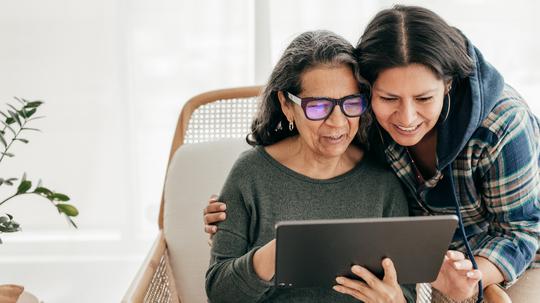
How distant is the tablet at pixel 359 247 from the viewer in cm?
105

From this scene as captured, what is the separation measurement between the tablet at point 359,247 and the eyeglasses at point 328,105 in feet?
0.95

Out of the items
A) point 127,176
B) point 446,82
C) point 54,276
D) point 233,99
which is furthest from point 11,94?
point 446,82

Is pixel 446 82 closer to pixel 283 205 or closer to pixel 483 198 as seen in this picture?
pixel 483 198

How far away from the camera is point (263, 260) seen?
4.01ft

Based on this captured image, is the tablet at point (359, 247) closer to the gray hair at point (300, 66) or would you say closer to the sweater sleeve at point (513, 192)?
the sweater sleeve at point (513, 192)

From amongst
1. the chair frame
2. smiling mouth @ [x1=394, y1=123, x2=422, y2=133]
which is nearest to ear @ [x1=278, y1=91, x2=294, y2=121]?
smiling mouth @ [x1=394, y1=123, x2=422, y2=133]

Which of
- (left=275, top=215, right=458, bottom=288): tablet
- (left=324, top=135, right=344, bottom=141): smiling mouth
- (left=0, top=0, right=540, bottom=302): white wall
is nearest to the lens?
(left=275, top=215, right=458, bottom=288): tablet

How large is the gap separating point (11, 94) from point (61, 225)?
1.78 ft

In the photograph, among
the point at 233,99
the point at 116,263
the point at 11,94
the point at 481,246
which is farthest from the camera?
the point at 116,263

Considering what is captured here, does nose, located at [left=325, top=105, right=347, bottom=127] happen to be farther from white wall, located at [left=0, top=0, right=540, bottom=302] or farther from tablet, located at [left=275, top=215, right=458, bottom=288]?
white wall, located at [left=0, top=0, right=540, bottom=302]

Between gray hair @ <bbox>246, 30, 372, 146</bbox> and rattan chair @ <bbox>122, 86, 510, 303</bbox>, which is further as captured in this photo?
rattan chair @ <bbox>122, 86, 510, 303</bbox>

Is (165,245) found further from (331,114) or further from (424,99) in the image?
(424,99)

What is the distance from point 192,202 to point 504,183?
837mm

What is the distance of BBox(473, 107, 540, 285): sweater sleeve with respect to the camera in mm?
1260
